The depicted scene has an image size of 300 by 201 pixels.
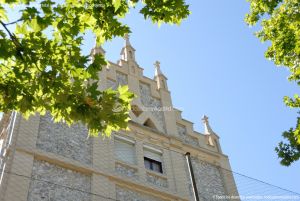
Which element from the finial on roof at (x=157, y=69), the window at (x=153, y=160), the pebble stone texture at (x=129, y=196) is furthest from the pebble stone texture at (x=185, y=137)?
the pebble stone texture at (x=129, y=196)

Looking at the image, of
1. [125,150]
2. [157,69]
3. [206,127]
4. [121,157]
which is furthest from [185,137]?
[157,69]

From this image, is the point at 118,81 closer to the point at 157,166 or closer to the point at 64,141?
the point at 157,166

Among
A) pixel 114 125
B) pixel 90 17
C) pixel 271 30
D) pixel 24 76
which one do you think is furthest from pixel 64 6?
pixel 271 30

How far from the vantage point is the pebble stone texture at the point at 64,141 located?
39.1ft

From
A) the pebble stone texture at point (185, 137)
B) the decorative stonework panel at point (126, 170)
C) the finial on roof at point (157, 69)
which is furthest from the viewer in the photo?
the finial on roof at point (157, 69)

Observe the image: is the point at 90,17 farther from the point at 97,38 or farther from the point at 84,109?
the point at 84,109

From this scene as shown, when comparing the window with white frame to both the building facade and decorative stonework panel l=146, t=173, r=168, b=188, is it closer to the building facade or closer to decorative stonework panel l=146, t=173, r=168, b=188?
the building facade

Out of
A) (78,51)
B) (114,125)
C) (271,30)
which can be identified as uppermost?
(271,30)

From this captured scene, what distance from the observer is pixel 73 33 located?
636cm

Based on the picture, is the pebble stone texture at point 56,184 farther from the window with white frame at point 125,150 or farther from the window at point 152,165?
the window at point 152,165

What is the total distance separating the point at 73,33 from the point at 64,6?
46 cm

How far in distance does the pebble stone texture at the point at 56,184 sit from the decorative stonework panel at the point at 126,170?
3.96 feet

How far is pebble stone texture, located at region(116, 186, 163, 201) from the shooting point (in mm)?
11964

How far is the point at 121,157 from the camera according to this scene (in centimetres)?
1355
